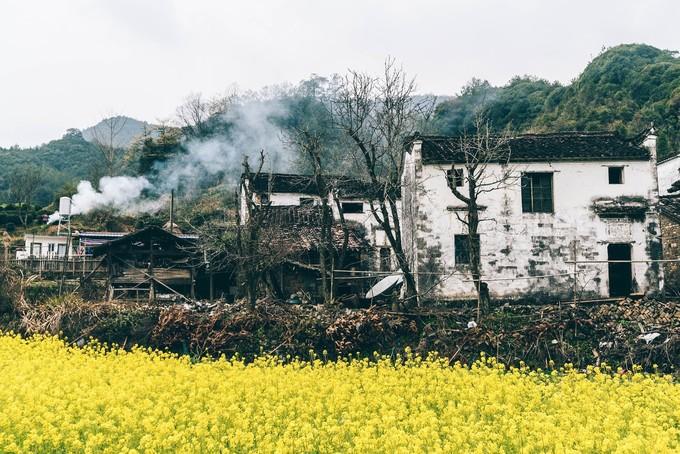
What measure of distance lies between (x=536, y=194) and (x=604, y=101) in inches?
1032

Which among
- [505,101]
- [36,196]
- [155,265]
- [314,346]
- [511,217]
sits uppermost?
[505,101]

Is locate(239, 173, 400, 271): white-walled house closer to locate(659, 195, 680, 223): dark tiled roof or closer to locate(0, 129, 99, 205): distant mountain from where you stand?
locate(659, 195, 680, 223): dark tiled roof

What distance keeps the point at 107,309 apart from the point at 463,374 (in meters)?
12.9

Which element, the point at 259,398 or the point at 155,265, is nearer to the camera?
the point at 259,398

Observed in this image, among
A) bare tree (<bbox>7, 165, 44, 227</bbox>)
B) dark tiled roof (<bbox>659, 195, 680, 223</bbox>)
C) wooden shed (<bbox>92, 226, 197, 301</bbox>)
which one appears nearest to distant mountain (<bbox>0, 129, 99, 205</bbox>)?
bare tree (<bbox>7, 165, 44, 227</bbox>)

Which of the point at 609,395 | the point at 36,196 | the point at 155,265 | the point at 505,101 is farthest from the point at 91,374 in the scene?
the point at 36,196

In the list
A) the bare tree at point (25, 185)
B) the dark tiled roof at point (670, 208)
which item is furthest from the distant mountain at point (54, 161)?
the dark tiled roof at point (670, 208)

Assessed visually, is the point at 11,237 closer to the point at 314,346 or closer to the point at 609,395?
the point at 314,346

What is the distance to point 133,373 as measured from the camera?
1223 cm

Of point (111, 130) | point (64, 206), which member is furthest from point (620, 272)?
point (111, 130)

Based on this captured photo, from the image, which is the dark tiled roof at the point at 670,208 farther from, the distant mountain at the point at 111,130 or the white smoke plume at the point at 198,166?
the distant mountain at the point at 111,130

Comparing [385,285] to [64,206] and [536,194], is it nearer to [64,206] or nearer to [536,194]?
[536,194]

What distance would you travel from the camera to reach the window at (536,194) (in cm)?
2620

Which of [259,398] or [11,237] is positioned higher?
[11,237]
